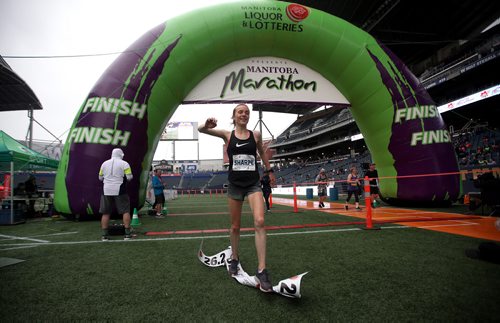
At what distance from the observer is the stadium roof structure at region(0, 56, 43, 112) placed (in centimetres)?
2242

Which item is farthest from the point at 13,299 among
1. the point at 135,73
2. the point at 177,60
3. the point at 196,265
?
the point at 177,60

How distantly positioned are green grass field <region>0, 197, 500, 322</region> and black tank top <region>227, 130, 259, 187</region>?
1.05m

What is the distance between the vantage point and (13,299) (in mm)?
2150

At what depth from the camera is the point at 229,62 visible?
9312 mm

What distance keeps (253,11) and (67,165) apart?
7.69 metres

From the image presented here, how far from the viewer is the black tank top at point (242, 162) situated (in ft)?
8.77

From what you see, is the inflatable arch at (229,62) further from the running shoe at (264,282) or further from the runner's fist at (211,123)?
the running shoe at (264,282)

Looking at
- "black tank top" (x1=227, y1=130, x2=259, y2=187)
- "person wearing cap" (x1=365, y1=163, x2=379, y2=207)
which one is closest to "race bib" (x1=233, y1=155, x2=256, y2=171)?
"black tank top" (x1=227, y1=130, x2=259, y2=187)

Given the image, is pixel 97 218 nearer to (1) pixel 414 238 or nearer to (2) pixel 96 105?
(2) pixel 96 105

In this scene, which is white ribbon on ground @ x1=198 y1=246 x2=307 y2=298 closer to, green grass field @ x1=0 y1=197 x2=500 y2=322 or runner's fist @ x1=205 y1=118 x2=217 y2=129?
green grass field @ x1=0 y1=197 x2=500 y2=322

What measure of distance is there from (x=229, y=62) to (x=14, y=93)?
29396 mm

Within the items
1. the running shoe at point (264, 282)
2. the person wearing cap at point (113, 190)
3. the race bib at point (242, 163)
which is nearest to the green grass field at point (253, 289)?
the running shoe at point (264, 282)

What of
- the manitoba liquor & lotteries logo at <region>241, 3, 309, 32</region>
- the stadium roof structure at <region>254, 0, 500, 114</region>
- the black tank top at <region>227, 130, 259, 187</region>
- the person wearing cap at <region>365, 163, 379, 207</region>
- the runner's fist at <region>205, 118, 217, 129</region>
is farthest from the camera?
→ the stadium roof structure at <region>254, 0, 500, 114</region>

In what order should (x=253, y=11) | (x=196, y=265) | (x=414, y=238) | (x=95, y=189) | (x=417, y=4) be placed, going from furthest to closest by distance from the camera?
(x=417, y=4) → (x=253, y=11) → (x=95, y=189) → (x=414, y=238) → (x=196, y=265)
